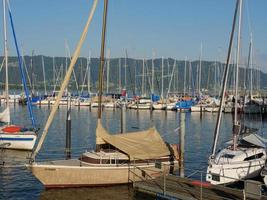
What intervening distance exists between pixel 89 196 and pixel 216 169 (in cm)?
830

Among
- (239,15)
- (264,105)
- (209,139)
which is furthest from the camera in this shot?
(264,105)

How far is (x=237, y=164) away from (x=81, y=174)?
10.3m

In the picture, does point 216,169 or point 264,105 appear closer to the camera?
point 216,169

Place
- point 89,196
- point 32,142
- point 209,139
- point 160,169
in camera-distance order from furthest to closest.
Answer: point 209,139
point 32,142
point 160,169
point 89,196

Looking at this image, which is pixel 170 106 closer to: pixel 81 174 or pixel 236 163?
pixel 236 163

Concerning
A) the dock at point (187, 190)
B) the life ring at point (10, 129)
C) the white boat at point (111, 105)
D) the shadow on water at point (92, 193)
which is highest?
the life ring at point (10, 129)

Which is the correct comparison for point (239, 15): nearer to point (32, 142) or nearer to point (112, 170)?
point (112, 170)

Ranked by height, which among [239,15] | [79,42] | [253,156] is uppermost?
[239,15]

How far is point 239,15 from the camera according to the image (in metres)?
33.2

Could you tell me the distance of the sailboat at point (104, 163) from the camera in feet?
85.9

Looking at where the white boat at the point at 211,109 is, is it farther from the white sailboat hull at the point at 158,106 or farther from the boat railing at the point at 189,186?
the boat railing at the point at 189,186

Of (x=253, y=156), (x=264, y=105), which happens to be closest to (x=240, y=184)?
(x=253, y=156)

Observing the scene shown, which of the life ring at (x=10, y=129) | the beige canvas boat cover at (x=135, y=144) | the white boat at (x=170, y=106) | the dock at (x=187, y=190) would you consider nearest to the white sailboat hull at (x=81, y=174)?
the beige canvas boat cover at (x=135, y=144)

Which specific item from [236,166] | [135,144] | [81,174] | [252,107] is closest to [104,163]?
[81,174]
